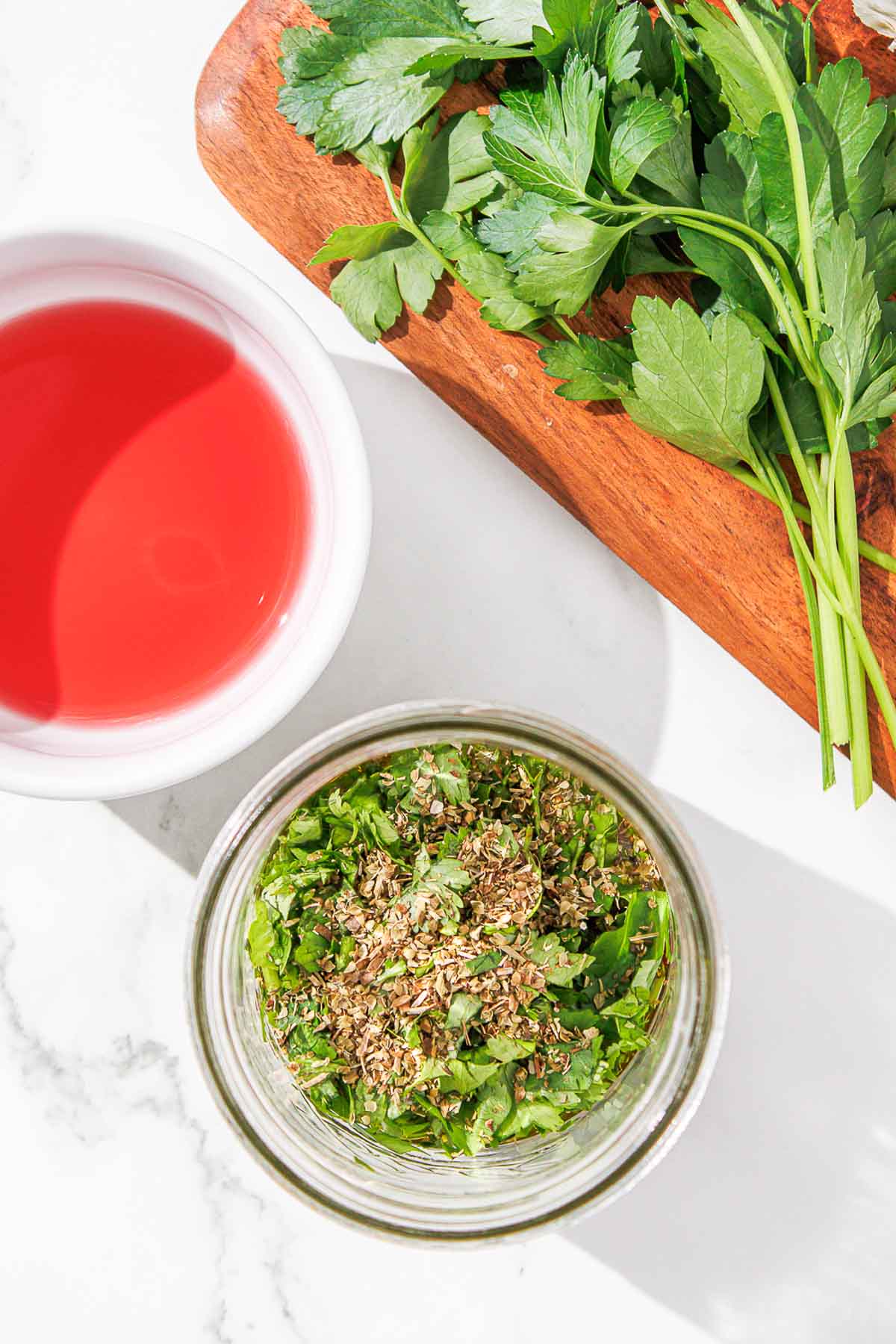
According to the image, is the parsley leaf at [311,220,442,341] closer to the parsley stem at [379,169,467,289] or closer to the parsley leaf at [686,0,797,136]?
the parsley stem at [379,169,467,289]

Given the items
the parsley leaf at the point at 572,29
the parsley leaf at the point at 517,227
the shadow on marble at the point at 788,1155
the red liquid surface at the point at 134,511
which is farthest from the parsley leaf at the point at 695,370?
the shadow on marble at the point at 788,1155

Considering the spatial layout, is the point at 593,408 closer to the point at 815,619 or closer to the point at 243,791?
the point at 815,619

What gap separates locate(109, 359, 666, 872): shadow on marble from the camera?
113 centimetres

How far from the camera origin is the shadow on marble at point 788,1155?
1176 millimetres

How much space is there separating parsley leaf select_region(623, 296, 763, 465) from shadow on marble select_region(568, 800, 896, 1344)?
1.57 ft

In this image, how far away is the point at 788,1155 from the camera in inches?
46.7

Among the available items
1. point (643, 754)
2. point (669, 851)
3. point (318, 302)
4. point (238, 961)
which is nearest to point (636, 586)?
point (643, 754)

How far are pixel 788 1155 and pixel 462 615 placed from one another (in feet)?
2.18

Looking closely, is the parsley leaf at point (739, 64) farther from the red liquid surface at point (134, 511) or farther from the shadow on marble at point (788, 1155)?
the shadow on marble at point (788, 1155)

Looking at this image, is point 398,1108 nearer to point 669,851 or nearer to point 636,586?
point 669,851

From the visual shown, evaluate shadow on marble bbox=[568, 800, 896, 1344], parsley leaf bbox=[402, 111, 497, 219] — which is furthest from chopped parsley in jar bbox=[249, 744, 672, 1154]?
parsley leaf bbox=[402, 111, 497, 219]

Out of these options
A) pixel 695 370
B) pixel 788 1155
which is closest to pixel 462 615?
pixel 695 370

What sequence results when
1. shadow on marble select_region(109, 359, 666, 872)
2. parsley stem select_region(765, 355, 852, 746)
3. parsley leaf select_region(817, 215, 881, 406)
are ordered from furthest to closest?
1. shadow on marble select_region(109, 359, 666, 872)
2. parsley stem select_region(765, 355, 852, 746)
3. parsley leaf select_region(817, 215, 881, 406)

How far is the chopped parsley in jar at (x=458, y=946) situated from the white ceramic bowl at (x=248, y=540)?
0.44 feet
